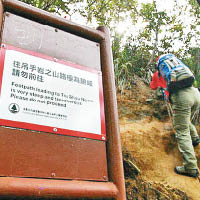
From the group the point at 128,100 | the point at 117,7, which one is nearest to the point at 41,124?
the point at 128,100

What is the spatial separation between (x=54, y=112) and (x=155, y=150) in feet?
9.43

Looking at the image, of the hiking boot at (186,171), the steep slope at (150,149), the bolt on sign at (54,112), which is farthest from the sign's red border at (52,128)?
the hiking boot at (186,171)


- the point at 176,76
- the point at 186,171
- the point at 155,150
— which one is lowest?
the point at 186,171

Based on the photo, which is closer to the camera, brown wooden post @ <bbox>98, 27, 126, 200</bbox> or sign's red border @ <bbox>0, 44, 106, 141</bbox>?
sign's red border @ <bbox>0, 44, 106, 141</bbox>

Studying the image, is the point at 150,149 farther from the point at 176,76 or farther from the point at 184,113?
→ the point at 176,76

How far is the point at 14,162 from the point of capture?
1.27m

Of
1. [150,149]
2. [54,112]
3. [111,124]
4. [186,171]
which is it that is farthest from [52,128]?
[150,149]

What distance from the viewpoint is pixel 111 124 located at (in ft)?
5.66

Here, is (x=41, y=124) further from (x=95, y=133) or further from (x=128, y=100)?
(x=128, y=100)

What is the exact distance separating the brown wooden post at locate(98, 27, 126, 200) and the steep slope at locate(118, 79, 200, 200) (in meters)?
1.46

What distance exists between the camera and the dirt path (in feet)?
10.9

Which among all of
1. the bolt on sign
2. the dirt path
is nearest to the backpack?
the dirt path

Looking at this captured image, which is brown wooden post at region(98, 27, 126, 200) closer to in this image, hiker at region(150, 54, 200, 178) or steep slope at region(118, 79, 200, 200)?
steep slope at region(118, 79, 200, 200)

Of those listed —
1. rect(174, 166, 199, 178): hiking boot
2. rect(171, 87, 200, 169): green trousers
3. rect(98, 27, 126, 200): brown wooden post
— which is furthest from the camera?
rect(171, 87, 200, 169): green trousers
